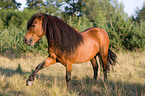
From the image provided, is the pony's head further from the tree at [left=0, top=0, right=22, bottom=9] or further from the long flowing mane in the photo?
the tree at [left=0, top=0, right=22, bottom=9]

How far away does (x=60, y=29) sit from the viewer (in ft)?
8.87

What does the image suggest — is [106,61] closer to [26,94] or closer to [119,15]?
[26,94]

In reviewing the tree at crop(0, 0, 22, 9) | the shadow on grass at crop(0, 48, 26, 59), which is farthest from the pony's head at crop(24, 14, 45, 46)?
the tree at crop(0, 0, 22, 9)

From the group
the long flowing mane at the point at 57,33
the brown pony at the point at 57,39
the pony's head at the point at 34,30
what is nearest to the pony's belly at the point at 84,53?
the brown pony at the point at 57,39

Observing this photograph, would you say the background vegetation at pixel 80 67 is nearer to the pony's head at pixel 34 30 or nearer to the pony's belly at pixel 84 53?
the pony's belly at pixel 84 53

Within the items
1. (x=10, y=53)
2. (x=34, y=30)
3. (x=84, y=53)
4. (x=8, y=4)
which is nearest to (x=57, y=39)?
(x=34, y=30)

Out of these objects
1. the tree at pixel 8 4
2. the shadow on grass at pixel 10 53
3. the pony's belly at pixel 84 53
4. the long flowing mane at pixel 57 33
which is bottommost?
the shadow on grass at pixel 10 53

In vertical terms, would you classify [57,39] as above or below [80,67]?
above

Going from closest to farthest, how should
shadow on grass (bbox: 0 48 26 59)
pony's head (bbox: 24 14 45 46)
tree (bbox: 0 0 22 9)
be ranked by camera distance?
pony's head (bbox: 24 14 45 46) → shadow on grass (bbox: 0 48 26 59) → tree (bbox: 0 0 22 9)

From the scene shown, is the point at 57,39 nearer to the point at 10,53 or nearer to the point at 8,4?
the point at 10,53

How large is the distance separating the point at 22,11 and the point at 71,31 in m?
25.2

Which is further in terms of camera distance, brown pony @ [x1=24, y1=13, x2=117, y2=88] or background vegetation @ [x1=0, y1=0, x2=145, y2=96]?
background vegetation @ [x1=0, y1=0, x2=145, y2=96]

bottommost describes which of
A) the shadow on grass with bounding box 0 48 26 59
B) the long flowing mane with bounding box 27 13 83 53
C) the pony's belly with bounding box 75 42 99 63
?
the shadow on grass with bounding box 0 48 26 59

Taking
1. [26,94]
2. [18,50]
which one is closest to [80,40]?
[26,94]
